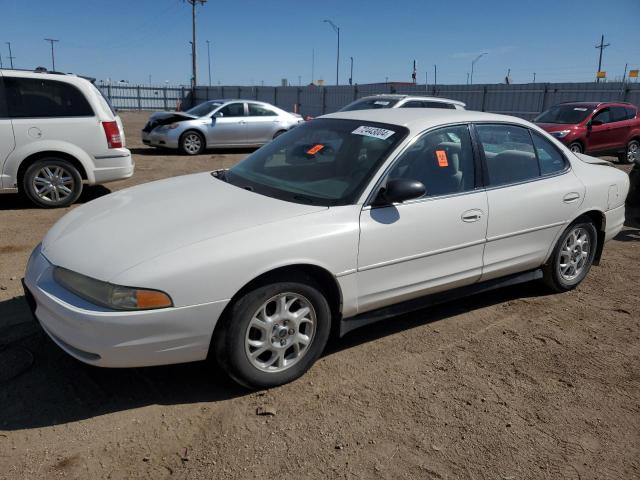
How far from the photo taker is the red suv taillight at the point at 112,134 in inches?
305

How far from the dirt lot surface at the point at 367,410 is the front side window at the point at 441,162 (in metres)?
1.09

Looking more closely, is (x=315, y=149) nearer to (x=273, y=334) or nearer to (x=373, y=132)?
(x=373, y=132)

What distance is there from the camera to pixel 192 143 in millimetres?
14414

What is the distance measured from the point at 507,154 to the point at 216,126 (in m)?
11.3

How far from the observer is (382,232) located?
3.48m

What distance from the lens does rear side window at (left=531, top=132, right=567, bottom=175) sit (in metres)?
4.57

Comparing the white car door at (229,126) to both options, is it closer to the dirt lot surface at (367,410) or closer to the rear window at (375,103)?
the rear window at (375,103)

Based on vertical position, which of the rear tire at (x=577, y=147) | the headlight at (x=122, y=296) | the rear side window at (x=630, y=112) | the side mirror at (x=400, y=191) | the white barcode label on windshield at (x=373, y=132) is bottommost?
the headlight at (x=122, y=296)

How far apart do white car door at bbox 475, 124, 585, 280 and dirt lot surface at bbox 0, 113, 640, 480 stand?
554mm

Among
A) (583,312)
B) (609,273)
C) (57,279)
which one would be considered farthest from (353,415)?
(609,273)

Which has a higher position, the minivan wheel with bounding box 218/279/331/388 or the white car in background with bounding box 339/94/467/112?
the white car in background with bounding box 339/94/467/112

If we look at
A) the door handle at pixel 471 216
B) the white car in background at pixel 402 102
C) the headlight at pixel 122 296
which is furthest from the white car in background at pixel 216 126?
the headlight at pixel 122 296

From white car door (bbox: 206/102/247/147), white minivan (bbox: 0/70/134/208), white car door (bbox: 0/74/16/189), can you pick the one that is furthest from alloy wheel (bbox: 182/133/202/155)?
white car door (bbox: 0/74/16/189)

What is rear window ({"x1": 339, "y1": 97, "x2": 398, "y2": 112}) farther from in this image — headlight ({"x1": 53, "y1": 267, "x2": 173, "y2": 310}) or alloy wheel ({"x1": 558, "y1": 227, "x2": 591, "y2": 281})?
headlight ({"x1": 53, "y1": 267, "x2": 173, "y2": 310})
